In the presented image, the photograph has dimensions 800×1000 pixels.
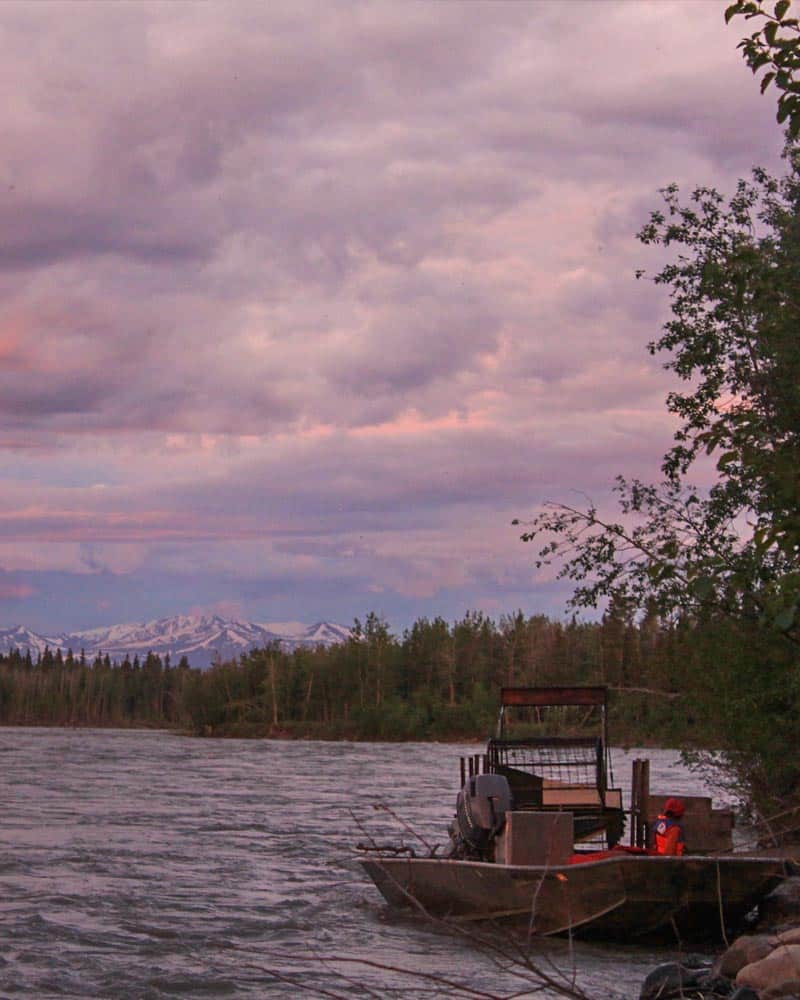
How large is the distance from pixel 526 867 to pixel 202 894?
7409mm

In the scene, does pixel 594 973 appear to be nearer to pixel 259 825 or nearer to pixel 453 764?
pixel 259 825

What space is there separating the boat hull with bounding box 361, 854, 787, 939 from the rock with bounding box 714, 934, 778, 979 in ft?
7.04

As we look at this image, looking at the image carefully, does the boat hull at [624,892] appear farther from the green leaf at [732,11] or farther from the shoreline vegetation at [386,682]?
the shoreline vegetation at [386,682]

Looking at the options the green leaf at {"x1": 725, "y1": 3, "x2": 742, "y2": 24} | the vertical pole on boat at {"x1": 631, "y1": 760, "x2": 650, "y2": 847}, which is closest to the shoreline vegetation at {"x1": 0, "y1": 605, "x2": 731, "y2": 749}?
the vertical pole on boat at {"x1": 631, "y1": 760, "x2": 650, "y2": 847}

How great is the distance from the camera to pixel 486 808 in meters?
18.6

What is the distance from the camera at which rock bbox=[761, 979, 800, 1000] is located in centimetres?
1102

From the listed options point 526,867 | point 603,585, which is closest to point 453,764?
point 603,585

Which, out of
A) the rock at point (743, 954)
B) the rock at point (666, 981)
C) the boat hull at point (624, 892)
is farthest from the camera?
the boat hull at point (624, 892)

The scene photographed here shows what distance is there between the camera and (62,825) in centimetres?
3322

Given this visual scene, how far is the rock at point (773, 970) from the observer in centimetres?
1187

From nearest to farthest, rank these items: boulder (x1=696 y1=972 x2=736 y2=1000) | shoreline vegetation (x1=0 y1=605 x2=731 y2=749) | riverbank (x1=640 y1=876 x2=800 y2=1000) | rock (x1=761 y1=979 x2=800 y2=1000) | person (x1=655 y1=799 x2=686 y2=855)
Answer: rock (x1=761 y1=979 x2=800 y2=1000) < riverbank (x1=640 y1=876 x2=800 y2=1000) < boulder (x1=696 y1=972 x2=736 y2=1000) < person (x1=655 y1=799 x2=686 y2=855) < shoreline vegetation (x1=0 y1=605 x2=731 y2=749)

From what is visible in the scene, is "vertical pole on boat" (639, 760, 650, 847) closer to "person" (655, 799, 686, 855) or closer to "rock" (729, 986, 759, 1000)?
"person" (655, 799, 686, 855)

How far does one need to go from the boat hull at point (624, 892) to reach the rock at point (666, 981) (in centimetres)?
270

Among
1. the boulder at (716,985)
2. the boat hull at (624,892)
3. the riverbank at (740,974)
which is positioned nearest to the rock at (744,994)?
the riverbank at (740,974)
